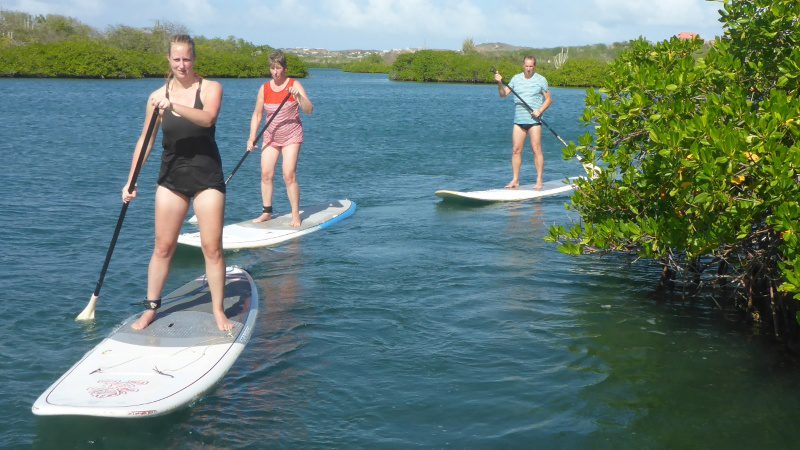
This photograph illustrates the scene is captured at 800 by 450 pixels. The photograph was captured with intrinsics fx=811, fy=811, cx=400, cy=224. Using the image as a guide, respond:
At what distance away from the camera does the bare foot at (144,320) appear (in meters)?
6.39

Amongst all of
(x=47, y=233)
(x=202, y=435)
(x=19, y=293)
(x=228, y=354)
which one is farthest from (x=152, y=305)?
(x=47, y=233)

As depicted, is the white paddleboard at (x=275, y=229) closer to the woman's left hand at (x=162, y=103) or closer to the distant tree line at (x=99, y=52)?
the woman's left hand at (x=162, y=103)

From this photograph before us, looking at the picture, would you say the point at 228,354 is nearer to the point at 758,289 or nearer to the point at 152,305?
the point at 152,305

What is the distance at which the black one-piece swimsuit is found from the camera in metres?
6.00

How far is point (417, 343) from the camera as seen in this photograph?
6906mm

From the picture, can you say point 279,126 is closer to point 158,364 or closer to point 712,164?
point 158,364

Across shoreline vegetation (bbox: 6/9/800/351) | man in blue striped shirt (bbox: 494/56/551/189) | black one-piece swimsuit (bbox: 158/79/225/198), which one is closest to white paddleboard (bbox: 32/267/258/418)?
black one-piece swimsuit (bbox: 158/79/225/198)

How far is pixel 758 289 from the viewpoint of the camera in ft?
23.7

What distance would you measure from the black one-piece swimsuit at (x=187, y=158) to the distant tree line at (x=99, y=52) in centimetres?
7287

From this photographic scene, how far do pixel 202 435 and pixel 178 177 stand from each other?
1941 mm

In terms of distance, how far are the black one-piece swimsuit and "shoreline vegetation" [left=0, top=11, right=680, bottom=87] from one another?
199 feet

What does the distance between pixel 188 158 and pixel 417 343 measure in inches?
96.3

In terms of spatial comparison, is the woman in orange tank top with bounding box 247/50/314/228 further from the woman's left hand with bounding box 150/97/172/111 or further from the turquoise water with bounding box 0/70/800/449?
the woman's left hand with bounding box 150/97/172/111

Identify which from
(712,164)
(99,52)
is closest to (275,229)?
(712,164)
